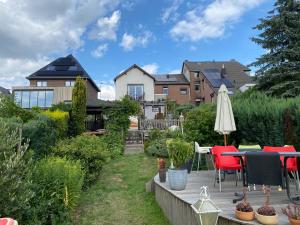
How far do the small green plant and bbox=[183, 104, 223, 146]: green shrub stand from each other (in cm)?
540

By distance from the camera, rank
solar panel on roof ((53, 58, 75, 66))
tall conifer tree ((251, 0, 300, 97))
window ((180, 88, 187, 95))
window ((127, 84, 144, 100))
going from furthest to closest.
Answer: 1. window ((180, 88, 187, 95))
2. solar panel on roof ((53, 58, 75, 66))
3. window ((127, 84, 144, 100))
4. tall conifer tree ((251, 0, 300, 97))

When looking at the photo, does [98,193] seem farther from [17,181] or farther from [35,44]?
[35,44]

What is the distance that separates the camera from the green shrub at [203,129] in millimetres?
11422

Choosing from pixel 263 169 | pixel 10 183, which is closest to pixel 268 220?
pixel 263 169

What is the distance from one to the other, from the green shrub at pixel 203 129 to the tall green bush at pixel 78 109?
922 centimetres

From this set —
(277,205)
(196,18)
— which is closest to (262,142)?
(277,205)

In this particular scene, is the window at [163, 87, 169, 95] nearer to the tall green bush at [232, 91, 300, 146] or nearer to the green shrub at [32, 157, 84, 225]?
the tall green bush at [232, 91, 300, 146]

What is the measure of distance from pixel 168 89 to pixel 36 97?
19.5m

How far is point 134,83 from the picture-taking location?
32562 mm

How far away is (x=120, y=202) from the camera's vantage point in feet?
23.1

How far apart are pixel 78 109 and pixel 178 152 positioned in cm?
1371

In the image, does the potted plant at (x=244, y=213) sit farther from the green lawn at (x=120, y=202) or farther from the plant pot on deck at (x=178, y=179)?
the green lawn at (x=120, y=202)

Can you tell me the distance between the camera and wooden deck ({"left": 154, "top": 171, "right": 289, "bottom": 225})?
166 inches

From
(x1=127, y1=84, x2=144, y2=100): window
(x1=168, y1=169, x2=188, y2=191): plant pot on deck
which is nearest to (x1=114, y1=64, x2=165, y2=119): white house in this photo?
(x1=127, y1=84, x2=144, y2=100): window
